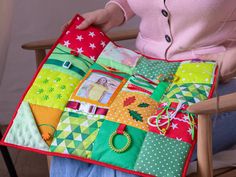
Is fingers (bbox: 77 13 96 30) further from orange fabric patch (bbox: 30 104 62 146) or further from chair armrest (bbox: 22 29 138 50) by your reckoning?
orange fabric patch (bbox: 30 104 62 146)

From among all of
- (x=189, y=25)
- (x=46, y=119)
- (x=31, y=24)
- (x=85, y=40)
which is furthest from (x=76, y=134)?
(x=31, y=24)

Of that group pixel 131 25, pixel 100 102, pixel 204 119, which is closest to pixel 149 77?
pixel 100 102

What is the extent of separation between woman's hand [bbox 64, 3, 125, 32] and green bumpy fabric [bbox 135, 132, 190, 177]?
0.45 metres

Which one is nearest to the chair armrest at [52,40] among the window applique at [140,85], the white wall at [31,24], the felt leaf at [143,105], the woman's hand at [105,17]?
the woman's hand at [105,17]

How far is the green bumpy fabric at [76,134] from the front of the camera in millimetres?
1116

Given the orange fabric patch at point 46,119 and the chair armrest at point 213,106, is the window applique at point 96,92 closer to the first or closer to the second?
the orange fabric patch at point 46,119

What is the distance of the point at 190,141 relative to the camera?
1082 mm

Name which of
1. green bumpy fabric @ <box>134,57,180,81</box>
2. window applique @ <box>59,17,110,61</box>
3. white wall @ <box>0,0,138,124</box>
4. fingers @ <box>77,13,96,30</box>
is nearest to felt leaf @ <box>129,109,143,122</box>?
green bumpy fabric @ <box>134,57,180,81</box>

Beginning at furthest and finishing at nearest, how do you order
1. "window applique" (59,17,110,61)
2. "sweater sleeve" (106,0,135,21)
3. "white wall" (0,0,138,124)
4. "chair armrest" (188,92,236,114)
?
"white wall" (0,0,138,124)
"sweater sleeve" (106,0,135,21)
"window applique" (59,17,110,61)
"chair armrest" (188,92,236,114)

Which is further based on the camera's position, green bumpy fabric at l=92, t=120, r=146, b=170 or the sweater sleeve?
the sweater sleeve

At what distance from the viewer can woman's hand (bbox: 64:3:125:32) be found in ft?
4.54

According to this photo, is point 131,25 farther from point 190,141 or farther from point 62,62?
point 190,141

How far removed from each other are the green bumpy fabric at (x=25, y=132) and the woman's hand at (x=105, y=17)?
33 cm

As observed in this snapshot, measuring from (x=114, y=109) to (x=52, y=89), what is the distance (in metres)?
0.18
